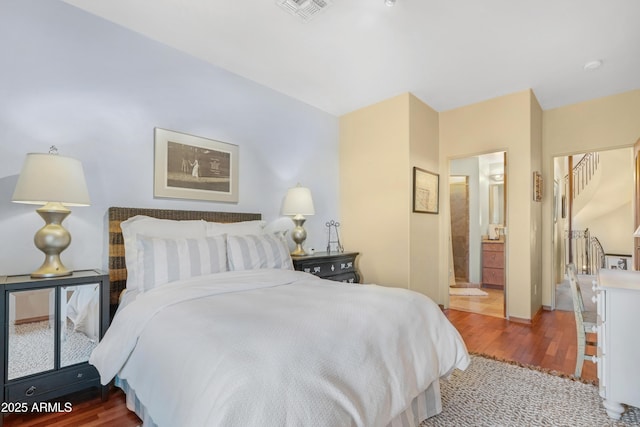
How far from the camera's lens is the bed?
3.25 feet

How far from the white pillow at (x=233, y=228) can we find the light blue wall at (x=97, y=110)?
1.31ft

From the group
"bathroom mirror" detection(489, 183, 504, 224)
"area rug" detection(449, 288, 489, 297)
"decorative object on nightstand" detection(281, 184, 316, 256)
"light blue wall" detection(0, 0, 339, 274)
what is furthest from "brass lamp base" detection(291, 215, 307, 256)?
"bathroom mirror" detection(489, 183, 504, 224)

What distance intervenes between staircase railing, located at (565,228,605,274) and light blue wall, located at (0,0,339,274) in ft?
25.6

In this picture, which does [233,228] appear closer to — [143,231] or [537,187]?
[143,231]

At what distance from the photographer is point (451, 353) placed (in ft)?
5.86

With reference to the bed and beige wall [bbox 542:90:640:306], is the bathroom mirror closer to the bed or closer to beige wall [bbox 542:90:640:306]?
beige wall [bbox 542:90:640:306]

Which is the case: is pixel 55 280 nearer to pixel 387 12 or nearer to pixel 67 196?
pixel 67 196

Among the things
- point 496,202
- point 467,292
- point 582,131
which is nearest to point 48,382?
point 467,292

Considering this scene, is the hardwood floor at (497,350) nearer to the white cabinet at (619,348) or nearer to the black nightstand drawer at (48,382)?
the black nightstand drawer at (48,382)

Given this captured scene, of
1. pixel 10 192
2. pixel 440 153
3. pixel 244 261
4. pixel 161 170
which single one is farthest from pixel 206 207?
pixel 440 153

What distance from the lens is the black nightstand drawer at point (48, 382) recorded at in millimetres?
1742

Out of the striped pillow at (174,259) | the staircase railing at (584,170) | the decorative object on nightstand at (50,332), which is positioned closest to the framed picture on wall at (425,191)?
the striped pillow at (174,259)

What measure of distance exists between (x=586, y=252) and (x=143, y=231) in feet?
30.1

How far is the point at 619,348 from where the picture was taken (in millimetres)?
1825
